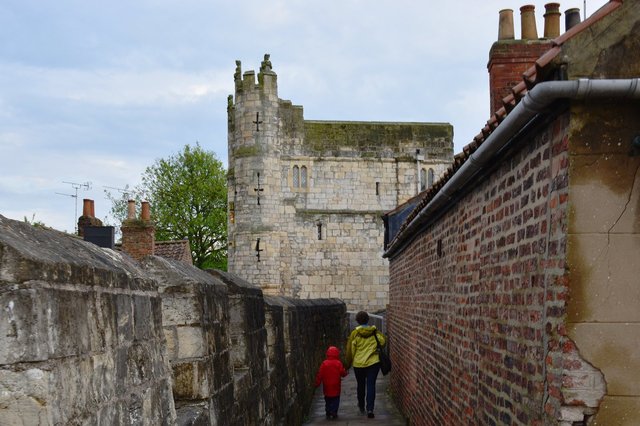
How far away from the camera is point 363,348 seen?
13.3m

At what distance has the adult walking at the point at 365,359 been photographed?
1317 cm

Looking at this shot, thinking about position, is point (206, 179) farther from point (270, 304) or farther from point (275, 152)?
point (270, 304)

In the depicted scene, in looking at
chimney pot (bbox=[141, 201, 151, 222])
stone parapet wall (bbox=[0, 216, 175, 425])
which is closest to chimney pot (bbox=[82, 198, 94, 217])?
chimney pot (bbox=[141, 201, 151, 222])

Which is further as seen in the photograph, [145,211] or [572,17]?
[145,211]

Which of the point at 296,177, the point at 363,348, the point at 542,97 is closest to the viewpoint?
the point at 542,97

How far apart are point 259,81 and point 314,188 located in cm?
551

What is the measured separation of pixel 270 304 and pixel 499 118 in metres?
5.05

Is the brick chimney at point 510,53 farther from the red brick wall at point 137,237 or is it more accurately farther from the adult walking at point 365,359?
the red brick wall at point 137,237

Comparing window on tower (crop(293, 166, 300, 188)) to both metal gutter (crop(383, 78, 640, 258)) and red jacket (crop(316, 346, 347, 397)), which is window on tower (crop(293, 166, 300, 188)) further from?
metal gutter (crop(383, 78, 640, 258))

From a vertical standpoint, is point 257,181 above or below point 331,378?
above

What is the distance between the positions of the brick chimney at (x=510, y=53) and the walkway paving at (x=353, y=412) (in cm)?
581

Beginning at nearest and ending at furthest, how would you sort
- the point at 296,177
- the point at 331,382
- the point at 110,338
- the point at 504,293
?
1. the point at 110,338
2. the point at 504,293
3. the point at 331,382
4. the point at 296,177

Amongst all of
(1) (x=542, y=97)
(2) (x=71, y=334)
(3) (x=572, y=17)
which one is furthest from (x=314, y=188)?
(2) (x=71, y=334)

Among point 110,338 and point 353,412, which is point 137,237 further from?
point 110,338
